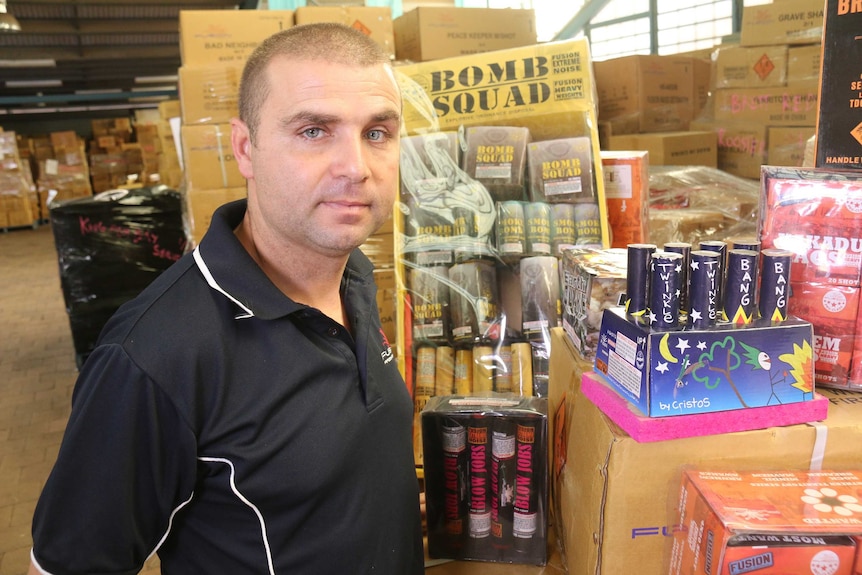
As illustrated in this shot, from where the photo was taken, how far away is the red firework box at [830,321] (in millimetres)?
1199

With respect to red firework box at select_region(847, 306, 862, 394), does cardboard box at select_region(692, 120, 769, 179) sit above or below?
above

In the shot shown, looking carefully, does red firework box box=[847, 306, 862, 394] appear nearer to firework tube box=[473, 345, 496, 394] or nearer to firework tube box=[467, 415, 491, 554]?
firework tube box=[467, 415, 491, 554]

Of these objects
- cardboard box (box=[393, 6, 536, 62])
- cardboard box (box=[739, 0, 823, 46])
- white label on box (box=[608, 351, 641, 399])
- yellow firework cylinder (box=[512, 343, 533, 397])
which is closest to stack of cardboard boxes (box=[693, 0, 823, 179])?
cardboard box (box=[739, 0, 823, 46])

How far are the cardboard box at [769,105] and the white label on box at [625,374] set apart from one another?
3.46m

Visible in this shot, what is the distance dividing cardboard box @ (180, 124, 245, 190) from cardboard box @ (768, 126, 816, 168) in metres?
3.25

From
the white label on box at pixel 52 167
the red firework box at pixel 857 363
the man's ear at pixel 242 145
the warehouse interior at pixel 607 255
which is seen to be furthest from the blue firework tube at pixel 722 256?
the white label on box at pixel 52 167

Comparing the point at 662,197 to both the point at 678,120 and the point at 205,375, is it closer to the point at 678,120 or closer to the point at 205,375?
the point at 678,120

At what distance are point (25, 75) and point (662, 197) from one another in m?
14.2

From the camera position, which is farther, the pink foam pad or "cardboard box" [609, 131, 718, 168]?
"cardboard box" [609, 131, 718, 168]

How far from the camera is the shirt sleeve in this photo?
1.03 meters

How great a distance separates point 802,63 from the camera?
4055 millimetres

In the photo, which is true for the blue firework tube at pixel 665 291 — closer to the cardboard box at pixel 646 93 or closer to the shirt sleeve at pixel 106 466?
the shirt sleeve at pixel 106 466

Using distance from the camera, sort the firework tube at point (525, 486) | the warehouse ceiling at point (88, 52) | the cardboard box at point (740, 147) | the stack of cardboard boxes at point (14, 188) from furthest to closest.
→ the stack of cardboard boxes at point (14, 188) → the warehouse ceiling at point (88, 52) → the cardboard box at point (740, 147) → the firework tube at point (525, 486)

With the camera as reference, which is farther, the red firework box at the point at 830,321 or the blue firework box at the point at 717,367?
the red firework box at the point at 830,321
